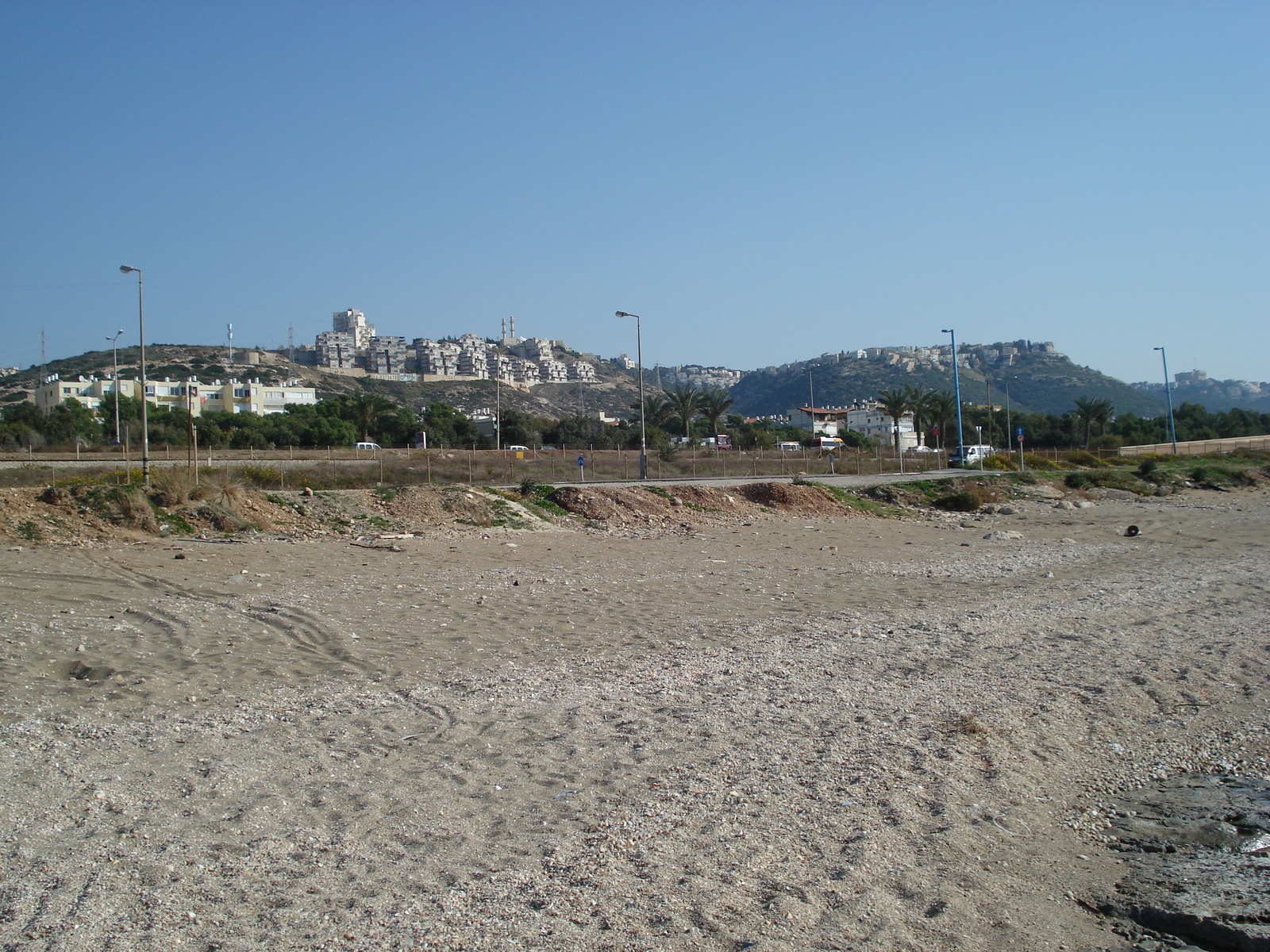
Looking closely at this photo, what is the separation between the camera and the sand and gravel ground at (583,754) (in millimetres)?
4316

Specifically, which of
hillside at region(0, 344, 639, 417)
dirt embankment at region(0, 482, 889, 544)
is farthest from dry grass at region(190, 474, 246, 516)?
hillside at region(0, 344, 639, 417)

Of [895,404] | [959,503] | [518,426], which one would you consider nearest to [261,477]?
[959,503]

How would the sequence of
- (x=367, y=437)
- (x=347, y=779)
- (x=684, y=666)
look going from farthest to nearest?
(x=367, y=437) < (x=684, y=666) < (x=347, y=779)

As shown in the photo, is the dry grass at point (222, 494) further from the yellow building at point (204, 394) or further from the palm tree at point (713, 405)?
the yellow building at point (204, 394)

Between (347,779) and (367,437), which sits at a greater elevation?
(367,437)

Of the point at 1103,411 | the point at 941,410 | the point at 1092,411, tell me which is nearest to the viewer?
the point at 941,410

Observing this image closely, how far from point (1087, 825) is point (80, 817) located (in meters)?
6.26

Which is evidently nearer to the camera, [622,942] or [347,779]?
→ [622,942]

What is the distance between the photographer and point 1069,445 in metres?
85.1

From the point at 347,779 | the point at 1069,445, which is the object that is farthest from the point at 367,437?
the point at 347,779

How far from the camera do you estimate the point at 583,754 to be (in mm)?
6543

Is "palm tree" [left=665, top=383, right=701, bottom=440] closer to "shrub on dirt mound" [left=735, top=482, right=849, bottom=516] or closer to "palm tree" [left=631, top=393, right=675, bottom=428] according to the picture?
"palm tree" [left=631, top=393, right=675, bottom=428]

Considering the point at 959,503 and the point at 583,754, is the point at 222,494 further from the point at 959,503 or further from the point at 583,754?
the point at 959,503

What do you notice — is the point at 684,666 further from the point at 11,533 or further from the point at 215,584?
the point at 11,533
